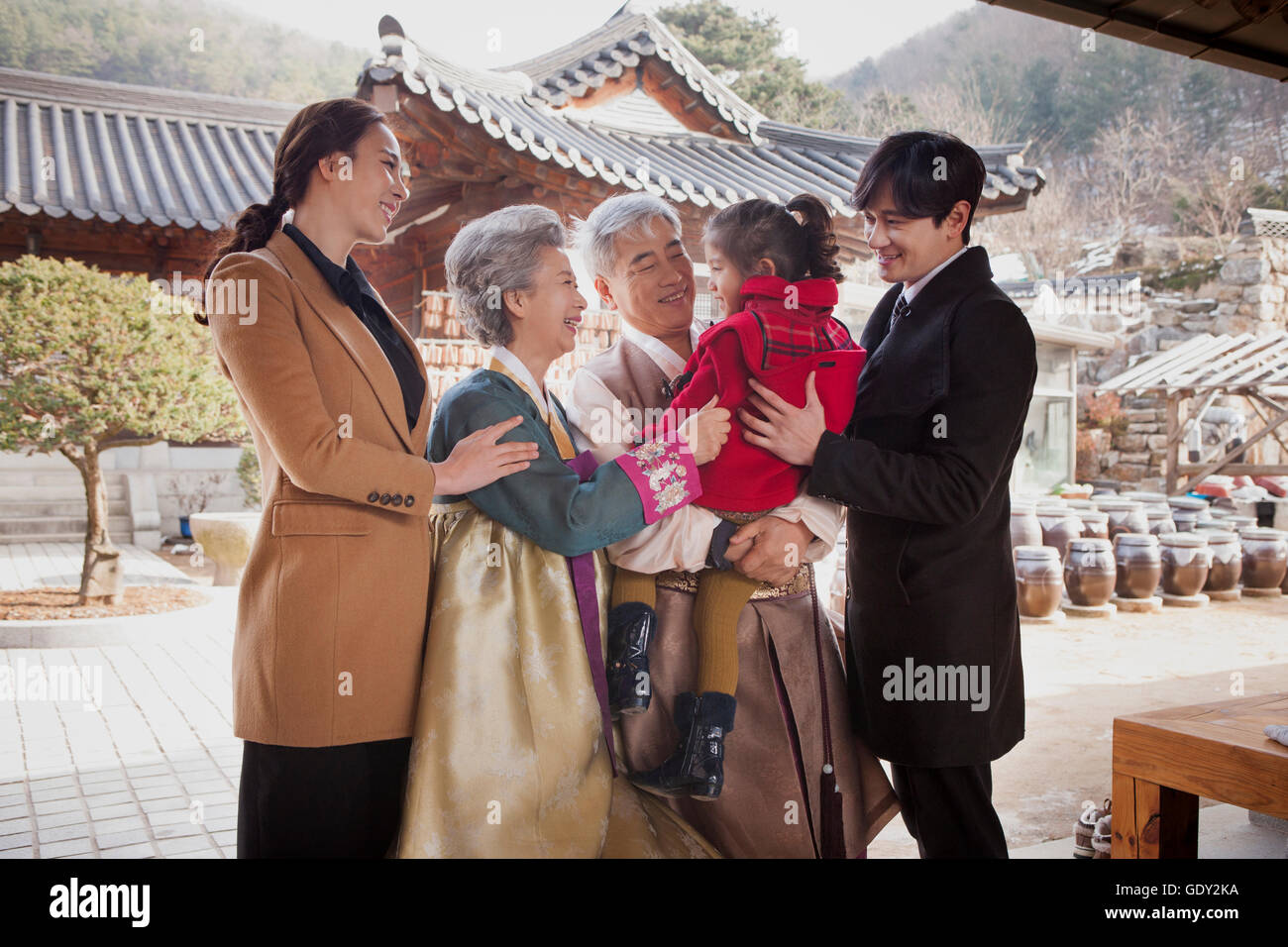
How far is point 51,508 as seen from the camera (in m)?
11.8

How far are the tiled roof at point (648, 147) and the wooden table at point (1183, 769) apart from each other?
4062 mm

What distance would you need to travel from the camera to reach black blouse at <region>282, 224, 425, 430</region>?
1851 mm

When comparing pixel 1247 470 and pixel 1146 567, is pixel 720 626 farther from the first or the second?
pixel 1247 470

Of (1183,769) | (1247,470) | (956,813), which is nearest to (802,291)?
(956,813)

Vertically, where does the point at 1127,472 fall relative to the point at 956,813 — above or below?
above

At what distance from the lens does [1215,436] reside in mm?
18109

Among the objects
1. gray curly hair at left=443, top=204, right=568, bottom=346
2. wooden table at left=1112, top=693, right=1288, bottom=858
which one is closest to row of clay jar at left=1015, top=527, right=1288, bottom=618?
wooden table at left=1112, top=693, right=1288, bottom=858

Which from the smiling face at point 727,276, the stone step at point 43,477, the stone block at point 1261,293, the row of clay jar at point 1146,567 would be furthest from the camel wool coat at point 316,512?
the stone block at point 1261,293

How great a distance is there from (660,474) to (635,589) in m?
0.28

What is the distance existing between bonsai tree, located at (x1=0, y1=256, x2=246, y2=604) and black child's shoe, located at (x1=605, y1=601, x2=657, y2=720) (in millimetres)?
6297

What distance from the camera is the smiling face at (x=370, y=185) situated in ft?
6.10

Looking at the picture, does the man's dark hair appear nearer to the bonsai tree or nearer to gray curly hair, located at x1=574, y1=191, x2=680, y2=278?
gray curly hair, located at x1=574, y1=191, x2=680, y2=278
